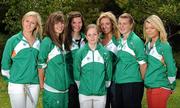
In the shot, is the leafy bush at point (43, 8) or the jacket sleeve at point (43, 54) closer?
the jacket sleeve at point (43, 54)

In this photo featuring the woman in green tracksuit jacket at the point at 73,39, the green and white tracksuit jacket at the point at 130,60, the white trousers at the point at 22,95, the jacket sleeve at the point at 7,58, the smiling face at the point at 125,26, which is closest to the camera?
the white trousers at the point at 22,95

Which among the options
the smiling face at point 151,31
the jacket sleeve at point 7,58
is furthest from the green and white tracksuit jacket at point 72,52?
the smiling face at point 151,31

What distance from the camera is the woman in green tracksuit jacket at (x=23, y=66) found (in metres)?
7.64

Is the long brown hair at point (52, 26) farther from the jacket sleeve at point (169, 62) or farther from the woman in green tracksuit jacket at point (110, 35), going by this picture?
the jacket sleeve at point (169, 62)

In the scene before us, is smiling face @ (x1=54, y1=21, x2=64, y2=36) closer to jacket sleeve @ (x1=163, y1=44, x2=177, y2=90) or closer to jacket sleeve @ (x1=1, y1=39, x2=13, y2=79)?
jacket sleeve @ (x1=1, y1=39, x2=13, y2=79)

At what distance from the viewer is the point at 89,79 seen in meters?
7.89

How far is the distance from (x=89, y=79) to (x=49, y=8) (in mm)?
9419

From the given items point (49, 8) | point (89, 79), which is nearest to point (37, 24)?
point (89, 79)

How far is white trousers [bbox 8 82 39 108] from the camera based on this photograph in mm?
7590

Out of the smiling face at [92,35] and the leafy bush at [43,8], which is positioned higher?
the leafy bush at [43,8]

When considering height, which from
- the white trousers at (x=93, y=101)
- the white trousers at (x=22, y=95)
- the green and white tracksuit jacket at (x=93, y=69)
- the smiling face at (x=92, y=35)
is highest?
the smiling face at (x=92, y=35)

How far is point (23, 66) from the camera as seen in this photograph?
7.66m

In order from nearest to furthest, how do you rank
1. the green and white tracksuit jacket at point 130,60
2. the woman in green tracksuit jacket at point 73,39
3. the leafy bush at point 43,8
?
1. the green and white tracksuit jacket at point 130,60
2. the woman in green tracksuit jacket at point 73,39
3. the leafy bush at point 43,8

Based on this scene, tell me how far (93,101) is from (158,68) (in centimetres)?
116
